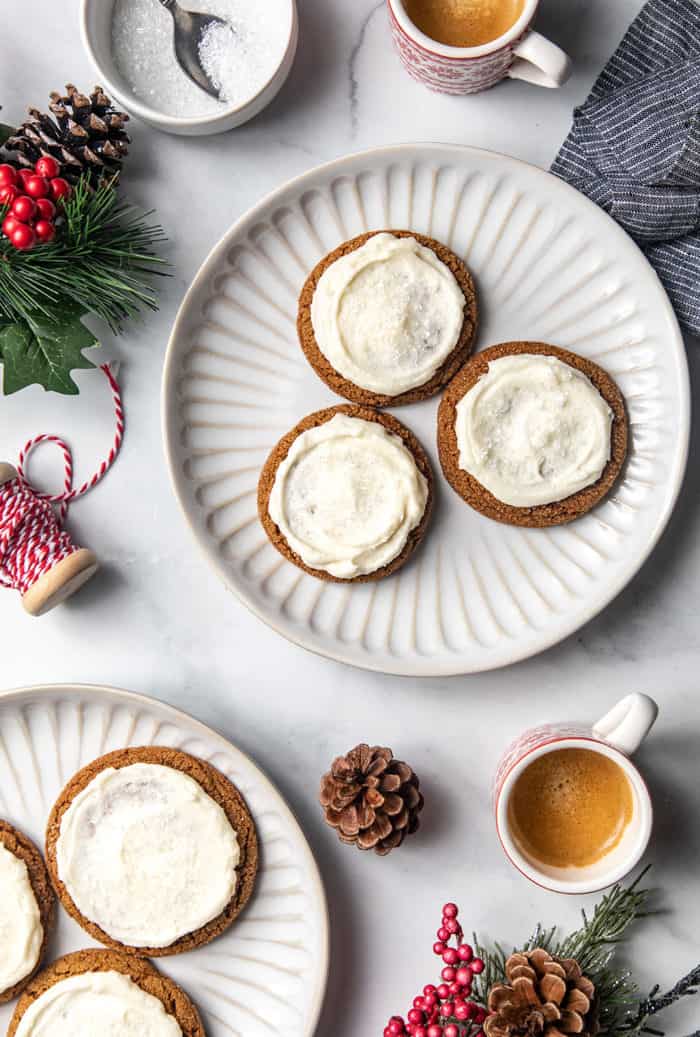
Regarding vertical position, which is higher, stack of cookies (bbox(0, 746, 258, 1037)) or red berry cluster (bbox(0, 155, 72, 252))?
red berry cluster (bbox(0, 155, 72, 252))

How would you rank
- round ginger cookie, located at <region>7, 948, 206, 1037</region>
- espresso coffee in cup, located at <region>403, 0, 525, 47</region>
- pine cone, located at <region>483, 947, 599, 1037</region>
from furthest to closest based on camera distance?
round ginger cookie, located at <region>7, 948, 206, 1037</region>
espresso coffee in cup, located at <region>403, 0, 525, 47</region>
pine cone, located at <region>483, 947, 599, 1037</region>

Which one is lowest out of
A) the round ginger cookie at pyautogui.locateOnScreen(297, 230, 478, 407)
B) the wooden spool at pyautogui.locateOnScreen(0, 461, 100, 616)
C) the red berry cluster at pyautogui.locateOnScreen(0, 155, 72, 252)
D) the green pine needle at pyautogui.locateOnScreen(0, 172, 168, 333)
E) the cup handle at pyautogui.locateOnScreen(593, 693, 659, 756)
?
the cup handle at pyautogui.locateOnScreen(593, 693, 659, 756)

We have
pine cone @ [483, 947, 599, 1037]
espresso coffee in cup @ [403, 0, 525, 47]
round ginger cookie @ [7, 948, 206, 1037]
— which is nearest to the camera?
pine cone @ [483, 947, 599, 1037]

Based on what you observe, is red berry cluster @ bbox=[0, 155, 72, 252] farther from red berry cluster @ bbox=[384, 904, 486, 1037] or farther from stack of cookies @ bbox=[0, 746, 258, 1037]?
red berry cluster @ bbox=[384, 904, 486, 1037]

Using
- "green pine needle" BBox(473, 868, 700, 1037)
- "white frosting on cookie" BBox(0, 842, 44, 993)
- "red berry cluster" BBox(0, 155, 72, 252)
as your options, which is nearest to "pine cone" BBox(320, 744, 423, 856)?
"green pine needle" BBox(473, 868, 700, 1037)

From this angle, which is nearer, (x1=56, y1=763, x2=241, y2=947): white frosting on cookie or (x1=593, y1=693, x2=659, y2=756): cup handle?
(x1=593, y1=693, x2=659, y2=756): cup handle
